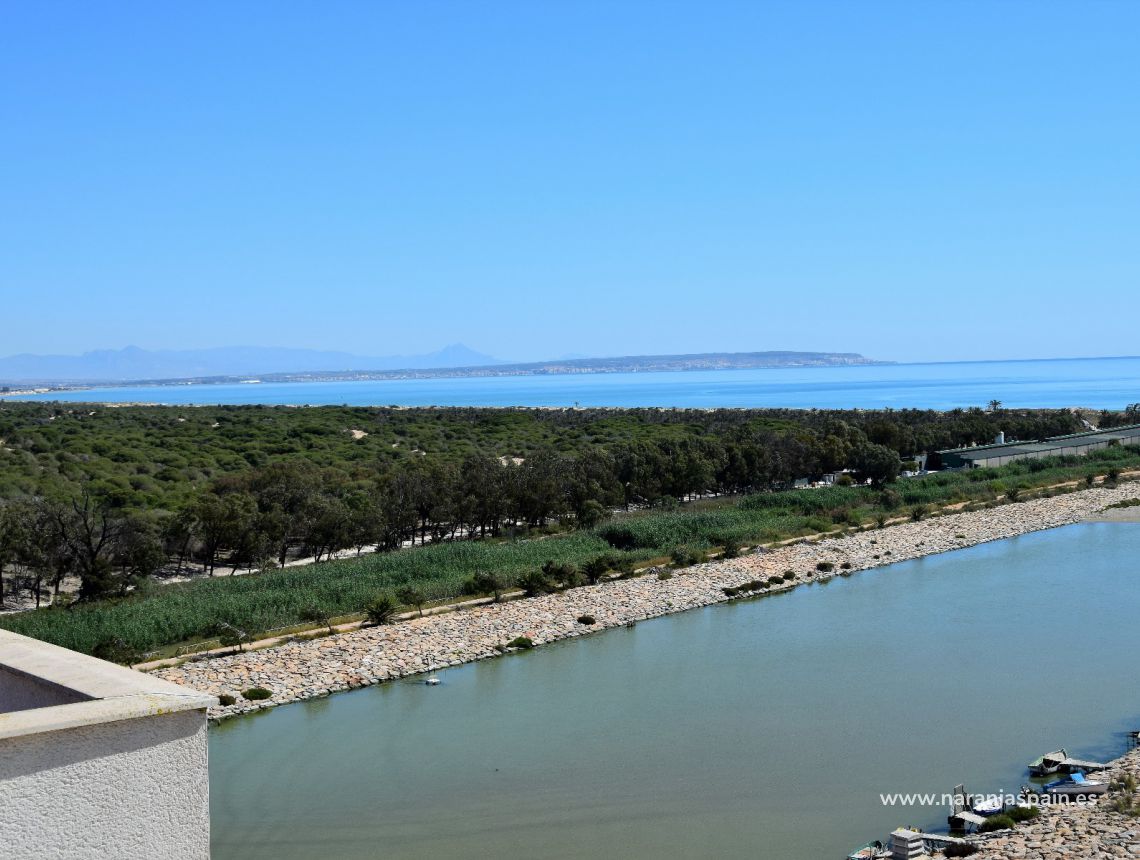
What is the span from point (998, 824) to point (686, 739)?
4253mm

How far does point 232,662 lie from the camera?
1650 centimetres

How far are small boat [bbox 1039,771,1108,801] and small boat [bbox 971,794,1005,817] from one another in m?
0.53

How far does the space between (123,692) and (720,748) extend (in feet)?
36.7

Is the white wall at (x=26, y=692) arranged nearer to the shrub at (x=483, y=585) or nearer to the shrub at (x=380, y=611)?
the shrub at (x=380, y=611)

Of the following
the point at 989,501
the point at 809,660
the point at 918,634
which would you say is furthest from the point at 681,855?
the point at 989,501

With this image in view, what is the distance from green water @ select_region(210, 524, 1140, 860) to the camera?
10.8 m

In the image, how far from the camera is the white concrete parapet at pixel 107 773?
244 cm

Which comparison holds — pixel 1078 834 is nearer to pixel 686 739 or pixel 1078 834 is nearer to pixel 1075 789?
pixel 1075 789

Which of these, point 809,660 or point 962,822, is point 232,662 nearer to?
point 809,660

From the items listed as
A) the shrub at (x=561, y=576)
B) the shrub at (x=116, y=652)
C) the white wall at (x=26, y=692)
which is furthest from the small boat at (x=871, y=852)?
the shrub at (x=561, y=576)

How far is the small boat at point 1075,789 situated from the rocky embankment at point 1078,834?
168 mm

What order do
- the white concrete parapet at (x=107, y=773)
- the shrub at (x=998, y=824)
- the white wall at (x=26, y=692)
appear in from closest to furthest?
the white concrete parapet at (x=107, y=773), the white wall at (x=26, y=692), the shrub at (x=998, y=824)

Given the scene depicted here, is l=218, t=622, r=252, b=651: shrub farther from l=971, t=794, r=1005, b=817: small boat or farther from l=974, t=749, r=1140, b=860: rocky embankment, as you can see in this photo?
l=974, t=749, r=1140, b=860: rocky embankment

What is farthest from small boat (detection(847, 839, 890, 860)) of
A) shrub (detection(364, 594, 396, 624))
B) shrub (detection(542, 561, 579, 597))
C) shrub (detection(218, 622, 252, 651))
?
shrub (detection(542, 561, 579, 597))
